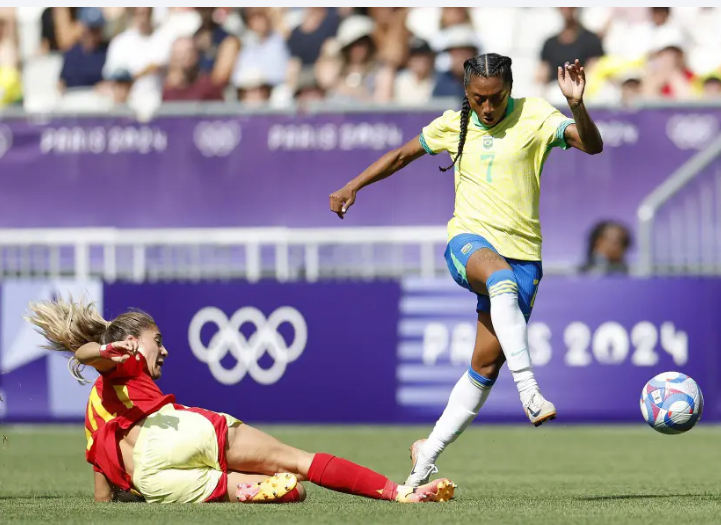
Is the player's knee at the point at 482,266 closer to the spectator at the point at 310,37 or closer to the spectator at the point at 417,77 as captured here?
the spectator at the point at 417,77

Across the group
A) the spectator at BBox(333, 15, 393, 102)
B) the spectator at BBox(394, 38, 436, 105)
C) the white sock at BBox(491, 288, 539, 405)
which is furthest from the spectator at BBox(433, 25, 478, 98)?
the white sock at BBox(491, 288, 539, 405)

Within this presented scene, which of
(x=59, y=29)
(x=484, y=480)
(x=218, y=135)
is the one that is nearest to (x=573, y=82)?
(x=484, y=480)

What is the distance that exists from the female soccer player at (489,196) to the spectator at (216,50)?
8.95 meters

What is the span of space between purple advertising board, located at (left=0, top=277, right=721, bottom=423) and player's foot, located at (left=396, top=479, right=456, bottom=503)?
20.3ft

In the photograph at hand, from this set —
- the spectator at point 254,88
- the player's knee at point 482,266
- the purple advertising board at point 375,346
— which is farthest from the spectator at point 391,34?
the player's knee at point 482,266

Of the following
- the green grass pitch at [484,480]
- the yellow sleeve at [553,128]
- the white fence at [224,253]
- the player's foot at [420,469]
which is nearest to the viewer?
the green grass pitch at [484,480]

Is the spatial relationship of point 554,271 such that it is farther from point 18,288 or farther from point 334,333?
point 18,288

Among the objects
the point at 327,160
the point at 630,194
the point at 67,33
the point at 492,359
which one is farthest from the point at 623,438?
the point at 67,33

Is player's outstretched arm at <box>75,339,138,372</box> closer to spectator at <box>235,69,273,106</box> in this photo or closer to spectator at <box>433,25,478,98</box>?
spectator at <box>433,25,478,98</box>

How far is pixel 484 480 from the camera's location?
328 inches

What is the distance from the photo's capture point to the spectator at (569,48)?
15.5 metres

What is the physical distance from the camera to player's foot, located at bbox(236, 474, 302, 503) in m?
6.35

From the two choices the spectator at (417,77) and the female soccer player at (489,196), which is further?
the spectator at (417,77)

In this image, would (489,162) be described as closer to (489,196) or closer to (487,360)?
(489,196)
